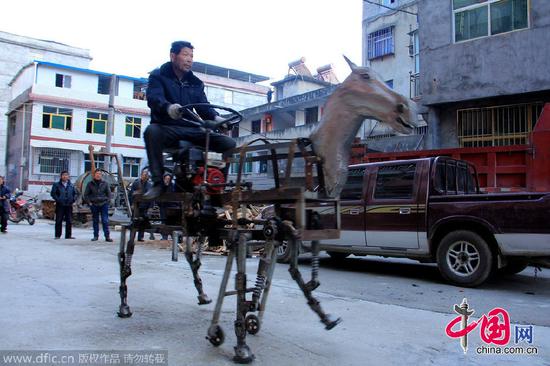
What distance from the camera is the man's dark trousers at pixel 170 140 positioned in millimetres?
4109

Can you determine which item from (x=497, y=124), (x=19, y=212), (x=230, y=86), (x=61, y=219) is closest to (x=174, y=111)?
(x=61, y=219)

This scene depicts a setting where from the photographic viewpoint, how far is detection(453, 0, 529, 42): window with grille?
13023 millimetres

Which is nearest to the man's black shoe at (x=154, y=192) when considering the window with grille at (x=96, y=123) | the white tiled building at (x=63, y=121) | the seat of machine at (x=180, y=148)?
the seat of machine at (x=180, y=148)

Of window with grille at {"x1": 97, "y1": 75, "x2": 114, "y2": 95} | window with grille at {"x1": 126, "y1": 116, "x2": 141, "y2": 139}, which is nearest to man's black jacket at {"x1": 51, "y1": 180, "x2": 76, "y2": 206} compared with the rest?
window with grille at {"x1": 126, "y1": 116, "x2": 141, "y2": 139}

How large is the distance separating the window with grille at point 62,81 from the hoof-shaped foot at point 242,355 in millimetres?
37374

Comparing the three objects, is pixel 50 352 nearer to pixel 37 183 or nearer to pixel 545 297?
pixel 545 297

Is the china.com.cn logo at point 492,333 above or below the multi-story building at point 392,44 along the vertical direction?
below

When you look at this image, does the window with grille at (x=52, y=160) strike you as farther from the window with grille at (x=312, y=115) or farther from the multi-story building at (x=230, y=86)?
the window with grille at (x=312, y=115)

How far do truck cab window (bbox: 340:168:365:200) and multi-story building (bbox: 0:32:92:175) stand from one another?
4159 centimetres

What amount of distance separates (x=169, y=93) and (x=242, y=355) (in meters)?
2.35

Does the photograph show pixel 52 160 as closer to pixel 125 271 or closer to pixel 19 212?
pixel 19 212

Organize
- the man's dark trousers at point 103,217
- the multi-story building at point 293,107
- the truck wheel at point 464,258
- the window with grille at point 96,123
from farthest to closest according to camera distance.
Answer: the window with grille at point 96,123 → the multi-story building at point 293,107 → the man's dark trousers at point 103,217 → the truck wheel at point 464,258

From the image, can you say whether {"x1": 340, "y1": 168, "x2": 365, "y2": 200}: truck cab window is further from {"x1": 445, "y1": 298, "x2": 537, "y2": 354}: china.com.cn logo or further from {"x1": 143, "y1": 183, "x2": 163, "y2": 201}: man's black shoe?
{"x1": 143, "y1": 183, "x2": 163, "y2": 201}: man's black shoe

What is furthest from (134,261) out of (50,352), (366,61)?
(366,61)
